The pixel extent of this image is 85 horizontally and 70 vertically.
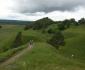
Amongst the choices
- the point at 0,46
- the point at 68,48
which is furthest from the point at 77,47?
the point at 0,46

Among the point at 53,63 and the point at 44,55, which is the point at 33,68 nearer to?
the point at 53,63

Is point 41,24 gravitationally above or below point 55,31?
below

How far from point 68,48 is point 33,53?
35.5 metres

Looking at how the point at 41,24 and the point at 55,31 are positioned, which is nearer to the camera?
the point at 55,31

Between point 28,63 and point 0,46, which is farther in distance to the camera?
point 0,46

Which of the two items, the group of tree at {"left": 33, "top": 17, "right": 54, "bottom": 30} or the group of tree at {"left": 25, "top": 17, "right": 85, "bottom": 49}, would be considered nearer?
the group of tree at {"left": 25, "top": 17, "right": 85, "bottom": 49}

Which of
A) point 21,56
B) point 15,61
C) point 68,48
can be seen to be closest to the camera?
point 15,61

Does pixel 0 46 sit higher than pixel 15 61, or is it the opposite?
pixel 15 61

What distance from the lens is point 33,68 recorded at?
172 ft

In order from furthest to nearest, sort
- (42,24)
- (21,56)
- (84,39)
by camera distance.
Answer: (42,24)
(84,39)
(21,56)

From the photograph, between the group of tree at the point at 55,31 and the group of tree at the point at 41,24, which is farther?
the group of tree at the point at 41,24

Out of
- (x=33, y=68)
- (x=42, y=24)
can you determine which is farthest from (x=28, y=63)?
(x=42, y=24)

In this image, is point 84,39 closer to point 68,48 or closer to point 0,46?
point 68,48

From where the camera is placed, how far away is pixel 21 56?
6062 cm
